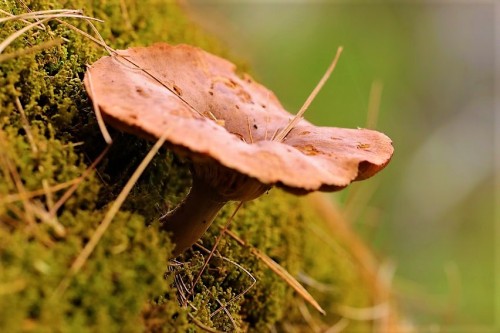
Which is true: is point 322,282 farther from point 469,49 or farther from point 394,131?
point 469,49

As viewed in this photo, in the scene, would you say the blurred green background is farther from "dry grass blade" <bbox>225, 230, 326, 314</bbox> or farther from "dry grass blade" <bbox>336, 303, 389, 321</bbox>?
"dry grass blade" <bbox>225, 230, 326, 314</bbox>

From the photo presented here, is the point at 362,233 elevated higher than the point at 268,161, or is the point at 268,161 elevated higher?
the point at 268,161

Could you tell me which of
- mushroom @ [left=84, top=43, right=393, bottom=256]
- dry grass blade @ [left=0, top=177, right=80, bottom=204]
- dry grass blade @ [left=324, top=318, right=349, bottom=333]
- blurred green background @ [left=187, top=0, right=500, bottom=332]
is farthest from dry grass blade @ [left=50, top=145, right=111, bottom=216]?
blurred green background @ [left=187, top=0, right=500, bottom=332]

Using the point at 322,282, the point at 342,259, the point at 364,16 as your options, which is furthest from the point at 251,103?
the point at 364,16

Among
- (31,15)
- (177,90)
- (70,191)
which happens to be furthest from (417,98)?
(70,191)

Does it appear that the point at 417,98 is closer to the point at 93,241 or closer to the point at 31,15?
the point at 31,15
